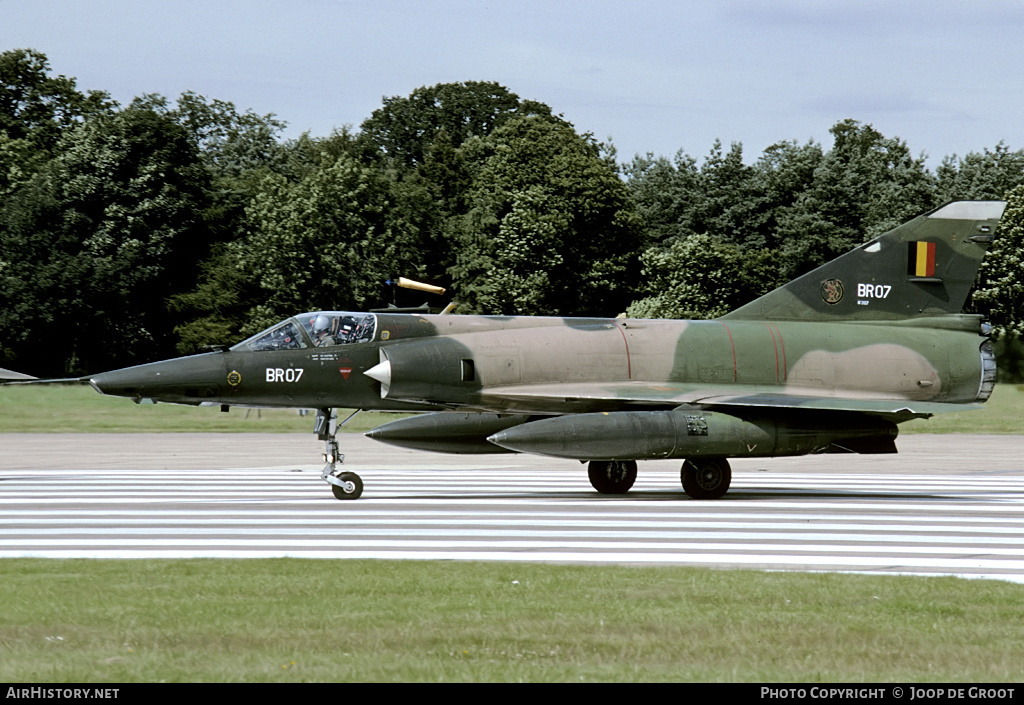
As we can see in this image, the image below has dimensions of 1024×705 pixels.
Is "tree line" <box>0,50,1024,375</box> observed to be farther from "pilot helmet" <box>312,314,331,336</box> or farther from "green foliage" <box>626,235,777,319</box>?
"pilot helmet" <box>312,314,331,336</box>

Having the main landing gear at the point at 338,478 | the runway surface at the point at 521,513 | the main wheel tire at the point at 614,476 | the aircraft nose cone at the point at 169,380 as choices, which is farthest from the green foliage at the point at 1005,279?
the aircraft nose cone at the point at 169,380

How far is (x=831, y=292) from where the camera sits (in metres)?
20.8

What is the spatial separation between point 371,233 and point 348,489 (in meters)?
46.0

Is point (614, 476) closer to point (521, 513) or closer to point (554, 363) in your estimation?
point (554, 363)

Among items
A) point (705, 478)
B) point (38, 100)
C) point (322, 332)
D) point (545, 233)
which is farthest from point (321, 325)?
point (38, 100)

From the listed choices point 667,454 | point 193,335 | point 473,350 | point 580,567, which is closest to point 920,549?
point 580,567

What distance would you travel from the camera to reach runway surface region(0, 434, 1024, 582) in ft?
39.7

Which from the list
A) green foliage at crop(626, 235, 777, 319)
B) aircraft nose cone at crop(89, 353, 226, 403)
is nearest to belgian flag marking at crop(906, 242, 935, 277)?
aircraft nose cone at crop(89, 353, 226, 403)

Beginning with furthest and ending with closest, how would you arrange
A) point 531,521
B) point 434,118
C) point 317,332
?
point 434,118 → point 317,332 → point 531,521

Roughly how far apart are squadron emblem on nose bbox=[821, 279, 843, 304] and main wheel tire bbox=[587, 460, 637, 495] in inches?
163

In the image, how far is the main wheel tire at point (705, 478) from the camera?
18.4 metres

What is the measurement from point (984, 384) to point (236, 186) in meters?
55.9

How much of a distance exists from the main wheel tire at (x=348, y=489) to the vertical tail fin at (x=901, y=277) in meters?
6.72
